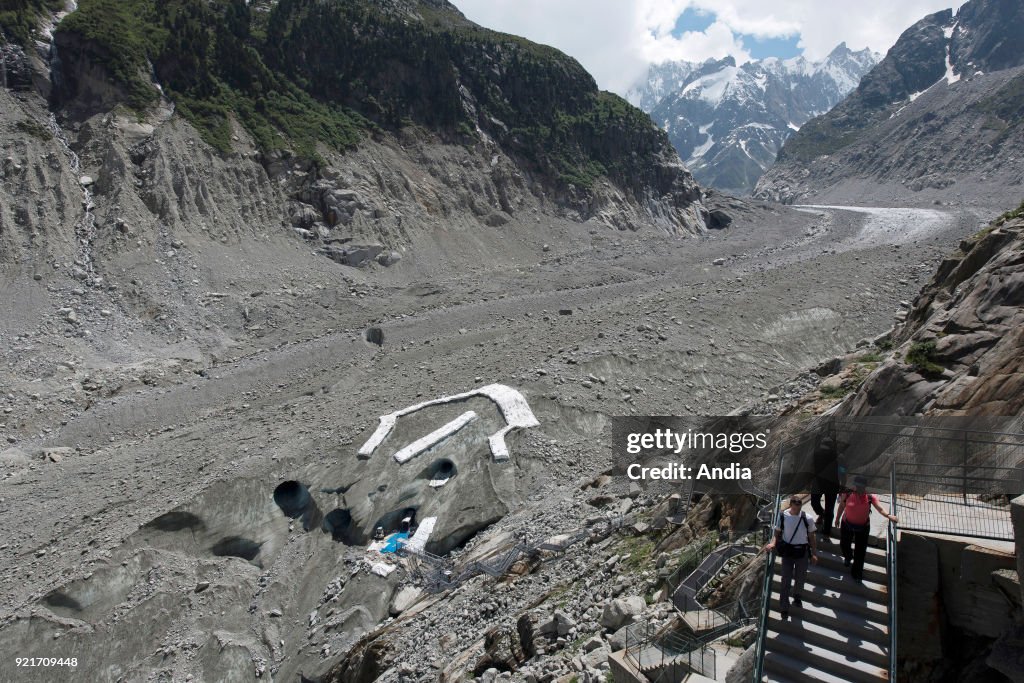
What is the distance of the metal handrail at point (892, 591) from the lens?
591cm

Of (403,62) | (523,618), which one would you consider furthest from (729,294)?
(403,62)

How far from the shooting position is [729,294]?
1373 inches

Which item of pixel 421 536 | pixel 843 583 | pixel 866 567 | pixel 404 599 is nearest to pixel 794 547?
pixel 843 583

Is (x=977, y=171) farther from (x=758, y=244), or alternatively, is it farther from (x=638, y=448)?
(x=638, y=448)

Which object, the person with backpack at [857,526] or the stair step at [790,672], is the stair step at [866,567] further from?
the stair step at [790,672]

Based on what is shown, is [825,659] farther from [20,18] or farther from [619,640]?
[20,18]

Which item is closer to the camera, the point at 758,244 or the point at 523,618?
the point at 523,618

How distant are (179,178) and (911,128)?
413ft

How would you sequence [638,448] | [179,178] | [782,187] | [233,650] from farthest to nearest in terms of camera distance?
[782,187] < [179,178] < [638,448] < [233,650]

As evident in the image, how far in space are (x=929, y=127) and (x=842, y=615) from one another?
137658mm

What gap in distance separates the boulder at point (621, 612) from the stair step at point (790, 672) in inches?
116

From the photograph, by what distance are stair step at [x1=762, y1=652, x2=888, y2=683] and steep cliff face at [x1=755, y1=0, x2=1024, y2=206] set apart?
95.7 metres

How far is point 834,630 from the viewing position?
259 inches

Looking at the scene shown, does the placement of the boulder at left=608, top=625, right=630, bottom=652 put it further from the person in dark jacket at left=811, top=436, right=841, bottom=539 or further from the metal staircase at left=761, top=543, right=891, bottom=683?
the person in dark jacket at left=811, top=436, right=841, bottom=539
